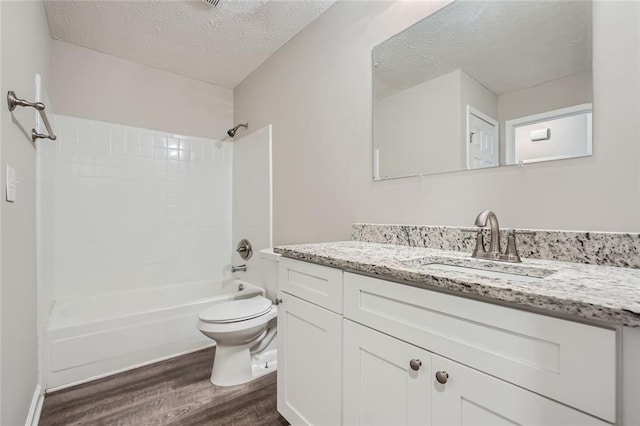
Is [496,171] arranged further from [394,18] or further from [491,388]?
[394,18]

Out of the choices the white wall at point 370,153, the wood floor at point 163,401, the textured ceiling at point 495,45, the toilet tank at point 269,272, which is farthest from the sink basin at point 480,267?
the toilet tank at point 269,272

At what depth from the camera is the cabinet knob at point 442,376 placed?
2.45 feet

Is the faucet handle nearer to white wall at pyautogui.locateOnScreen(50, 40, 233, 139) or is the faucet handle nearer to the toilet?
the toilet

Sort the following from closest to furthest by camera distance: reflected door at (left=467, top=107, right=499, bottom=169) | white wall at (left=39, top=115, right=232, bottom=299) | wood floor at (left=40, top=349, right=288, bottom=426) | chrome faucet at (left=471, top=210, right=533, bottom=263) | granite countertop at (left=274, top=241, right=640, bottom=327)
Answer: granite countertop at (left=274, top=241, right=640, bottom=327)
chrome faucet at (left=471, top=210, right=533, bottom=263)
reflected door at (left=467, top=107, right=499, bottom=169)
wood floor at (left=40, top=349, right=288, bottom=426)
white wall at (left=39, top=115, right=232, bottom=299)

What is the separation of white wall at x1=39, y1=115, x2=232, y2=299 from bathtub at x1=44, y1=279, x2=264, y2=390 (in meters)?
0.14

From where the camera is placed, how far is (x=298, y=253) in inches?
49.3

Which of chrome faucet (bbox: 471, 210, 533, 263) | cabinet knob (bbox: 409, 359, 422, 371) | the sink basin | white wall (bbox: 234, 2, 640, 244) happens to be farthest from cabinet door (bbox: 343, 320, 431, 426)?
white wall (bbox: 234, 2, 640, 244)

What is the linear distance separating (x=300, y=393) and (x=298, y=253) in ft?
1.93

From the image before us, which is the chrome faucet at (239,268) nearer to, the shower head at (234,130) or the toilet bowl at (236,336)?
the toilet bowl at (236,336)

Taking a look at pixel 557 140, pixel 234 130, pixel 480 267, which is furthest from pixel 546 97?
pixel 234 130

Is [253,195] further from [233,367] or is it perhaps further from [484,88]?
[484,88]

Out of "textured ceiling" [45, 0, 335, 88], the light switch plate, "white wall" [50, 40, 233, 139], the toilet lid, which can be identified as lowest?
the toilet lid

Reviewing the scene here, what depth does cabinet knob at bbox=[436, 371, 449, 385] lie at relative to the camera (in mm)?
748

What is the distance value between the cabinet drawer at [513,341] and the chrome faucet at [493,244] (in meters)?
0.39
